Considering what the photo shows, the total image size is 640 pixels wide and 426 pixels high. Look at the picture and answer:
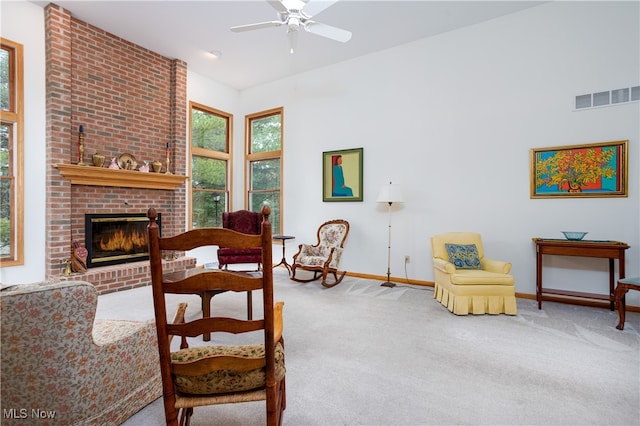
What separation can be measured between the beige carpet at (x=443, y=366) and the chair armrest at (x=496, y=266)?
0.48 metres

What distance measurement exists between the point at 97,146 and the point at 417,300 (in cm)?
483

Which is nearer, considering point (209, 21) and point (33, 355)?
point (33, 355)

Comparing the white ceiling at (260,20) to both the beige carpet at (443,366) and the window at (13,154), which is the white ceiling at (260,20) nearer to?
the window at (13,154)

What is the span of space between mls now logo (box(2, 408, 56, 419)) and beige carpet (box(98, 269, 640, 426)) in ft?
1.51

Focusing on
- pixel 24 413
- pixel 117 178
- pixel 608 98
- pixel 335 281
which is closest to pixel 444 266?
pixel 335 281

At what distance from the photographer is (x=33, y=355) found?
1236 mm

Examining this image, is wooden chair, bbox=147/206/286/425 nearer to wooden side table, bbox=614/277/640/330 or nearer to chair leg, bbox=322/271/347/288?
chair leg, bbox=322/271/347/288

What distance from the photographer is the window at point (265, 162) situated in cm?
615

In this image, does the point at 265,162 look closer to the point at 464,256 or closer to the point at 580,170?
the point at 464,256

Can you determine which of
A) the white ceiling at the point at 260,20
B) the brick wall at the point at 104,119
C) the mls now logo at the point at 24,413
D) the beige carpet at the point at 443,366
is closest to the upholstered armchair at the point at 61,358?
the mls now logo at the point at 24,413

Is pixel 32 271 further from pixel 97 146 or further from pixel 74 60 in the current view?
pixel 74 60

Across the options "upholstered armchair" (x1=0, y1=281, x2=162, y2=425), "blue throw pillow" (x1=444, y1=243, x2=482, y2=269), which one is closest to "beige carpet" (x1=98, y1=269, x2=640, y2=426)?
"upholstered armchair" (x1=0, y1=281, x2=162, y2=425)

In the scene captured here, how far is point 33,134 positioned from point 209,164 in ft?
8.79

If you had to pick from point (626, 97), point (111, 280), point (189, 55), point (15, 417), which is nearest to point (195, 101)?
point (189, 55)
